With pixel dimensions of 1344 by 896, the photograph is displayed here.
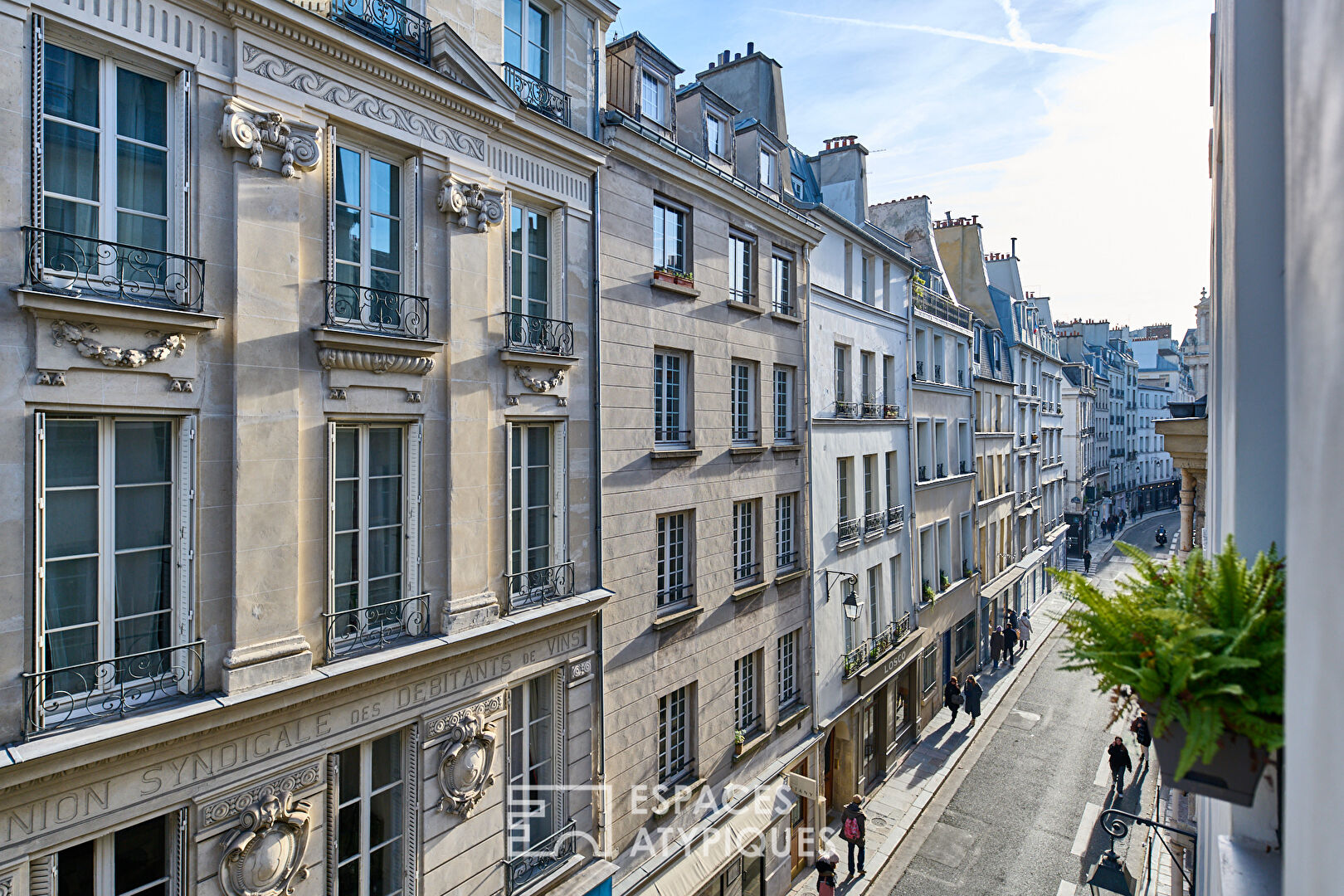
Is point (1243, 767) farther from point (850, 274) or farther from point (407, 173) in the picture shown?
point (850, 274)

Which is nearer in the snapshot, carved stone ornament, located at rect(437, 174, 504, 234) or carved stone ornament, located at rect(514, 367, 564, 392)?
carved stone ornament, located at rect(437, 174, 504, 234)

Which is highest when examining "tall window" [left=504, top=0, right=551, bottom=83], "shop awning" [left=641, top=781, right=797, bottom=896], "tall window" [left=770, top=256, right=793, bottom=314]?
"tall window" [left=504, top=0, right=551, bottom=83]

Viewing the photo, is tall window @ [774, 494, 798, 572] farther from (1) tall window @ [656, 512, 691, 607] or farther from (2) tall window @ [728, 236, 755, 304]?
(2) tall window @ [728, 236, 755, 304]

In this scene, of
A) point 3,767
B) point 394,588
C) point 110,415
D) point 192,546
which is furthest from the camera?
point 394,588

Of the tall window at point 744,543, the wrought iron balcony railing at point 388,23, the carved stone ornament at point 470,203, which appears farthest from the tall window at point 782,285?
the wrought iron balcony railing at point 388,23

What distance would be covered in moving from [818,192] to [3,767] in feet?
69.7

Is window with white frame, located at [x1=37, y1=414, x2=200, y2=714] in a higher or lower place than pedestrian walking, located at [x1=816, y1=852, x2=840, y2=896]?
higher

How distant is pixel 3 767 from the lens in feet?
18.3

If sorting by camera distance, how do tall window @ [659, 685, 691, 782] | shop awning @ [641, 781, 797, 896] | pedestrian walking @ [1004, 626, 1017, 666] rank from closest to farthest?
1. shop awning @ [641, 781, 797, 896]
2. tall window @ [659, 685, 691, 782]
3. pedestrian walking @ [1004, 626, 1017, 666]

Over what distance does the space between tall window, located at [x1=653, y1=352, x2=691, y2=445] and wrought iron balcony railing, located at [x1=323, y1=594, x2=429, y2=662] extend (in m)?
5.56

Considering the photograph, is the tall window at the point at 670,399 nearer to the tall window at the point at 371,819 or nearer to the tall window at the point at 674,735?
the tall window at the point at 674,735

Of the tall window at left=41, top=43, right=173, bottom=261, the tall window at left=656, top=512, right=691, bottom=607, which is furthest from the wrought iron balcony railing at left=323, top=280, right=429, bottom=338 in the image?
the tall window at left=656, top=512, right=691, bottom=607

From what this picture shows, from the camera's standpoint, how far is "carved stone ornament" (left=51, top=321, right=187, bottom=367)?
6.12 metres

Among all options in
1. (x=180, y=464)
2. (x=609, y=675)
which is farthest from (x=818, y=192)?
(x=180, y=464)
